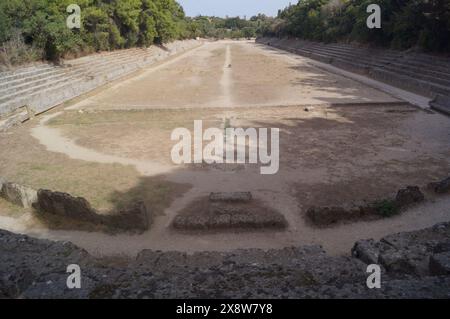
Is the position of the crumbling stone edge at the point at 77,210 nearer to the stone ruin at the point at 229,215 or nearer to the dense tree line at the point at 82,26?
the stone ruin at the point at 229,215

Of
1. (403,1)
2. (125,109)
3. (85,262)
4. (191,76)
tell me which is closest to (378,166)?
(85,262)

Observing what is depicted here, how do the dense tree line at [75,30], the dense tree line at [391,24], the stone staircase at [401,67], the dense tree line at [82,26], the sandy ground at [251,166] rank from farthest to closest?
the dense tree line at [391,24] → the dense tree line at [82,26] → the dense tree line at [75,30] → the stone staircase at [401,67] → the sandy ground at [251,166]

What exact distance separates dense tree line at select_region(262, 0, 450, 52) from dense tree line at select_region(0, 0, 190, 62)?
19.7 meters

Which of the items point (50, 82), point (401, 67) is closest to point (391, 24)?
point (401, 67)

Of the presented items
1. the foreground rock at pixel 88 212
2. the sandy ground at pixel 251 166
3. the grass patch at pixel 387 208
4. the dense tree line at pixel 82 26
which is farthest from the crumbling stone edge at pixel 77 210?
the dense tree line at pixel 82 26

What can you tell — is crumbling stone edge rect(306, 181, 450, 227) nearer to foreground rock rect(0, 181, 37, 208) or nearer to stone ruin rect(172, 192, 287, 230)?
stone ruin rect(172, 192, 287, 230)

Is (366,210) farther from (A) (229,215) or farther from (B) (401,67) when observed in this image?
(B) (401,67)

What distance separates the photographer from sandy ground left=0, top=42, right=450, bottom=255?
726 centimetres

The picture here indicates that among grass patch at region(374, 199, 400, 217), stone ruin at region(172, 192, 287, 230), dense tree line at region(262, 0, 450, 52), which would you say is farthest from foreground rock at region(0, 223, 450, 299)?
dense tree line at region(262, 0, 450, 52)

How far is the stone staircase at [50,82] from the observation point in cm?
1700

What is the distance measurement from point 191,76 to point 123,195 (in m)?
21.7

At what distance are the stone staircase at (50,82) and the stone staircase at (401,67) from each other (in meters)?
17.6
